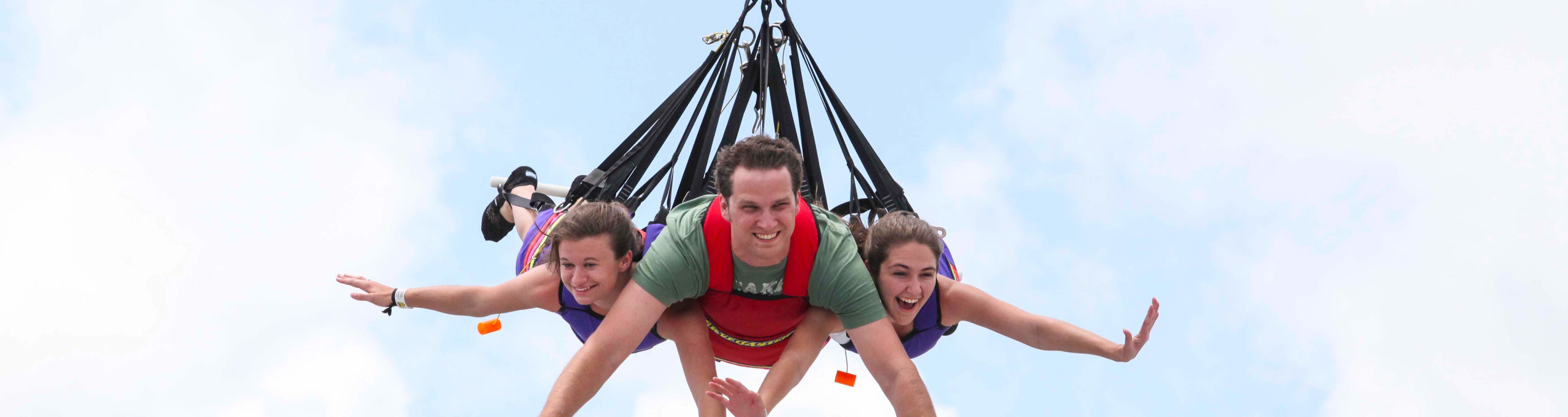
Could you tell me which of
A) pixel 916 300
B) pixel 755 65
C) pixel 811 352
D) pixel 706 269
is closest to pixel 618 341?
pixel 706 269

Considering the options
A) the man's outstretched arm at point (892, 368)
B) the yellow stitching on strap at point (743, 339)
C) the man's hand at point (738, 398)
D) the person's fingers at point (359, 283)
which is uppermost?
the yellow stitching on strap at point (743, 339)

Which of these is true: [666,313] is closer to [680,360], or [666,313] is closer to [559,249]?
[680,360]

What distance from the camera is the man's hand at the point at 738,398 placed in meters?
4.36

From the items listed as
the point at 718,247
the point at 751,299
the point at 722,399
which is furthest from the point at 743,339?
the point at 722,399

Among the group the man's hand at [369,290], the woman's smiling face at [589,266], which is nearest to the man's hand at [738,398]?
the woman's smiling face at [589,266]

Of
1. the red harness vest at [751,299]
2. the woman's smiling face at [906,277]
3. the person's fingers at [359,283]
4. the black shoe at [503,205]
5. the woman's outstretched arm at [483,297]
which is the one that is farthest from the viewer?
the black shoe at [503,205]

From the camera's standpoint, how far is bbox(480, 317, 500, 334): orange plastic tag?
5.39 metres

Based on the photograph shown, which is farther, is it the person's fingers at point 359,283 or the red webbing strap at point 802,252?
the person's fingers at point 359,283

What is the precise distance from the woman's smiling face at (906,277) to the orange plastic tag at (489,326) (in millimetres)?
1659

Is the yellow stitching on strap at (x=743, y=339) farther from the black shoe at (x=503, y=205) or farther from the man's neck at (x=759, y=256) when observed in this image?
the black shoe at (x=503, y=205)

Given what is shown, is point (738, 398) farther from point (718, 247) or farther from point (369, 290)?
point (369, 290)

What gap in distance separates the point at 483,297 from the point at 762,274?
1172 millimetres

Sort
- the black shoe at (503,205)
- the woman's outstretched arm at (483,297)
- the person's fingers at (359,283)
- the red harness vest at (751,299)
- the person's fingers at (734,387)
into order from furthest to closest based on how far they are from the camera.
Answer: the black shoe at (503,205) < the person's fingers at (359,283) < the woman's outstretched arm at (483,297) < the red harness vest at (751,299) < the person's fingers at (734,387)

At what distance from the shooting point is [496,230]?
21.5ft
